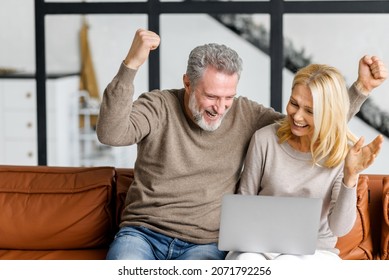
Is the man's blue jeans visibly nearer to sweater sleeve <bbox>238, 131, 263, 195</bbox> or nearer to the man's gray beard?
Result: sweater sleeve <bbox>238, 131, 263, 195</bbox>

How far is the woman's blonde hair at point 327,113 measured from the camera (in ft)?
8.00

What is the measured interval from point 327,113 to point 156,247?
29.7 inches

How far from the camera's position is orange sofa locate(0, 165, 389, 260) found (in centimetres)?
274

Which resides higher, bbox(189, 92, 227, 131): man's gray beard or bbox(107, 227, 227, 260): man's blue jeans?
bbox(189, 92, 227, 131): man's gray beard

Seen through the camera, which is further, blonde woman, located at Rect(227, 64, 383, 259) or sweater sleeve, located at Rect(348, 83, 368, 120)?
sweater sleeve, located at Rect(348, 83, 368, 120)

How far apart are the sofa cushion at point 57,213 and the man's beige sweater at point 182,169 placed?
19 centimetres

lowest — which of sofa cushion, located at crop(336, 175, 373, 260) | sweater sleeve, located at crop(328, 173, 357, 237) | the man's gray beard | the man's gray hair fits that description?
sofa cushion, located at crop(336, 175, 373, 260)

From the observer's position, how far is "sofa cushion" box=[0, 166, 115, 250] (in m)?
2.78

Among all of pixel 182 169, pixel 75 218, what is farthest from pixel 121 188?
pixel 182 169

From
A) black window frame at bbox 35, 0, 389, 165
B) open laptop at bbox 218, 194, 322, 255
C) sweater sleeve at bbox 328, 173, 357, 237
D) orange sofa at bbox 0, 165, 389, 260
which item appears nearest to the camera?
open laptop at bbox 218, 194, 322, 255

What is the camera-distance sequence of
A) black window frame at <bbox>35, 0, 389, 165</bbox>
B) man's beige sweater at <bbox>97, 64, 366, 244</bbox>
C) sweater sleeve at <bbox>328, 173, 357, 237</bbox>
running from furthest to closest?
black window frame at <bbox>35, 0, 389, 165</bbox> → man's beige sweater at <bbox>97, 64, 366, 244</bbox> → sweater sleeve at <bbox>328, 173, 357, 237</bbox>

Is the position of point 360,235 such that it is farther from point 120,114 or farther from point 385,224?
point 120,114

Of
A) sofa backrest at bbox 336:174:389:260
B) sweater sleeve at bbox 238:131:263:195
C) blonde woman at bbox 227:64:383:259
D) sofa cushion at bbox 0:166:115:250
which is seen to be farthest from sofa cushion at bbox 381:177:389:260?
sofa cushion at bbox 0:166:115:250

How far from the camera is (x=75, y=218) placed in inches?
110
